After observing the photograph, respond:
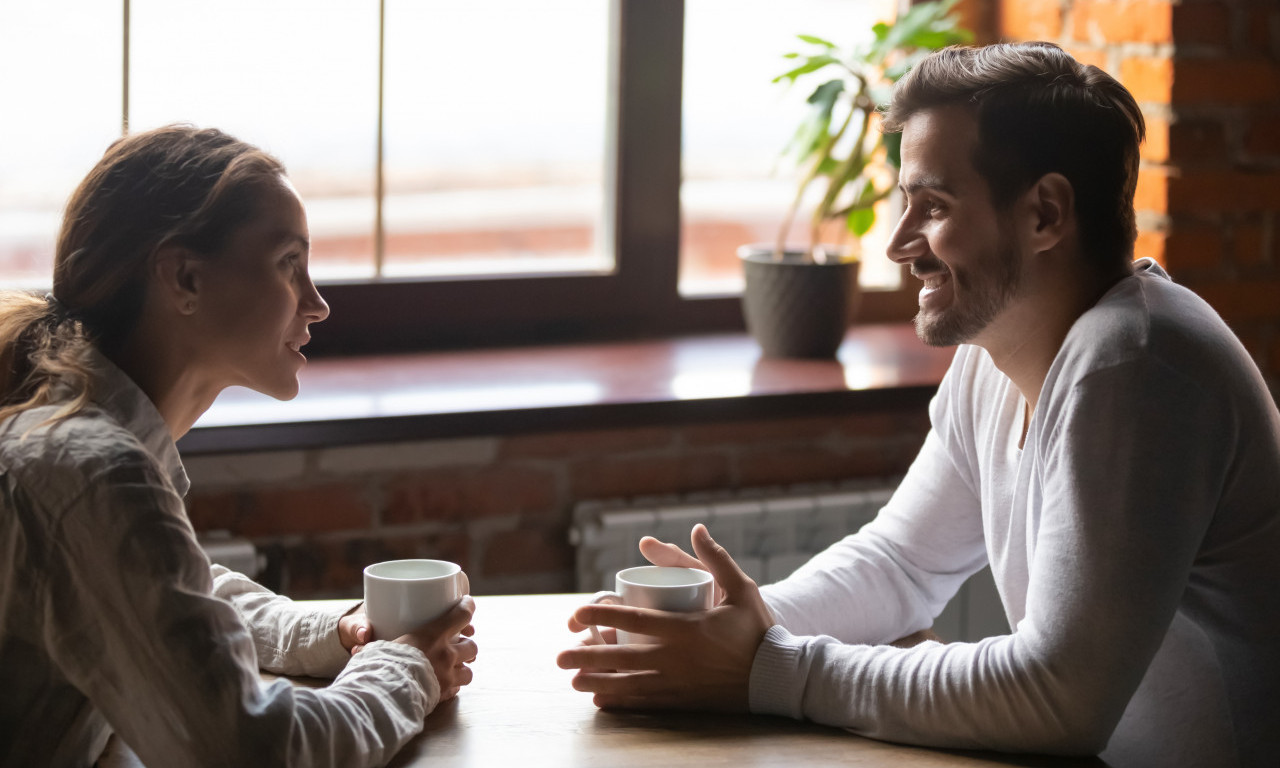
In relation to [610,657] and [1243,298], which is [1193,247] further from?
[610,657]

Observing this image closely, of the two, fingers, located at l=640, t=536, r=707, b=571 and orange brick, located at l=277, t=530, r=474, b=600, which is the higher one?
fingers, located at l=640, t=536, r=707, b=571

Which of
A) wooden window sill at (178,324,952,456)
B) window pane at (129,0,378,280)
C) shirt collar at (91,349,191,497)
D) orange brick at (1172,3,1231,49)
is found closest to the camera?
shirt collar at (91,349,191,497)

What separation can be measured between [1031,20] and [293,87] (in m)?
1.39

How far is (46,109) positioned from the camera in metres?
2.13

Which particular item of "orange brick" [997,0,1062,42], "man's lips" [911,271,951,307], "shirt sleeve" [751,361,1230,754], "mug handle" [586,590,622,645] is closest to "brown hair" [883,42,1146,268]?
"man's lips" [911,271,951,307]

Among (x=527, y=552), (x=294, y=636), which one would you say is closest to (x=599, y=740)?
(x=294, y=636)

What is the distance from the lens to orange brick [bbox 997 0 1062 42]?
254 centimetres

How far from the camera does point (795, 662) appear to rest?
123 cm

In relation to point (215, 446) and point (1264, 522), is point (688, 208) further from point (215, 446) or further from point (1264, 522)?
point (1264, 522)

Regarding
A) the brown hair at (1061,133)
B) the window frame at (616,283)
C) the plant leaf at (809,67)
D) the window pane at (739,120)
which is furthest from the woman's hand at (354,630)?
the window pane at (739,120)

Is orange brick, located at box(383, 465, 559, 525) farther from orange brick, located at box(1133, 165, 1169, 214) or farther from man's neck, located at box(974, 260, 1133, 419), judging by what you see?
orange brick, located at box(1133, 165, 1169, 214)

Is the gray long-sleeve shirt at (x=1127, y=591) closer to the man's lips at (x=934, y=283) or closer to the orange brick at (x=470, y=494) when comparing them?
the man's lips at (x=934, y=283)

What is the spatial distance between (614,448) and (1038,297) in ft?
3.27

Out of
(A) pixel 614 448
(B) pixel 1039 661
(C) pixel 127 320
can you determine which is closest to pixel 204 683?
(C) pixel 127 320
